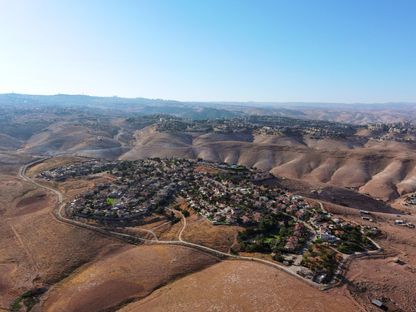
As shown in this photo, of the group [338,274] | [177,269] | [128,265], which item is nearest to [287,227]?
[338,274]

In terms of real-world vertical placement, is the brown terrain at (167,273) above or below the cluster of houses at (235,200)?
below

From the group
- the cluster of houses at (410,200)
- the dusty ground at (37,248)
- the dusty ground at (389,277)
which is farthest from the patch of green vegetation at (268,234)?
the cluster of houses at (410,200)

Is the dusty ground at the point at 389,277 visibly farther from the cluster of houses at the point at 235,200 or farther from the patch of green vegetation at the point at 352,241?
the cluster of houses at the point at 235,200

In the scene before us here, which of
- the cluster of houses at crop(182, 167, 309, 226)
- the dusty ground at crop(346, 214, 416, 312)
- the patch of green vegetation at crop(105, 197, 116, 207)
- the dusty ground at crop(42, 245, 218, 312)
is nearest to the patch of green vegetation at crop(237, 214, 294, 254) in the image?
the cluster of houses at crop(182, 167, 309, 226)

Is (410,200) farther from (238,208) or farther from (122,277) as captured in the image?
(122,277)

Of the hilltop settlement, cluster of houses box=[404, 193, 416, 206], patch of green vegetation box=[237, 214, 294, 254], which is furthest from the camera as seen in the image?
cluster of houses box=[404, 193, 416, 206]

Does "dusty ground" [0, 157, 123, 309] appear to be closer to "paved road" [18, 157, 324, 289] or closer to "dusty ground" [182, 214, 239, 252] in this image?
"paved road" [18, 157, 324, 289]

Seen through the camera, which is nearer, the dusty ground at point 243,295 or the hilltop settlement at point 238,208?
the dusty ground at point 243,295

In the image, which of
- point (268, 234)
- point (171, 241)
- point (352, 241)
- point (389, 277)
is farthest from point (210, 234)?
point (389, 277)
